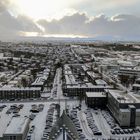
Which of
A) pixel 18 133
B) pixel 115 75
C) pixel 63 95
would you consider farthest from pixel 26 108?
pixel 115 75

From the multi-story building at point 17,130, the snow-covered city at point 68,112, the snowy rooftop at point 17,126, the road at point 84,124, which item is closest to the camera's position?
the multi-story building at point 17,130

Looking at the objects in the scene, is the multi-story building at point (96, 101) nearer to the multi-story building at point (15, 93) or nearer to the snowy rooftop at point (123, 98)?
the snowy rooftop at point (123, 98)

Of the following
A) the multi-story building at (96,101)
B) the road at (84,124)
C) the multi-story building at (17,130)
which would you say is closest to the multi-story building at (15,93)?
the multi-story building at (96,101)

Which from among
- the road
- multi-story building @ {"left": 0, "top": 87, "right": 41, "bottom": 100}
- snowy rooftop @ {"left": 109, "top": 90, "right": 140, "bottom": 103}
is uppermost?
snowy rooftop @ {"left": 109, "top": 90, "right": 140, "bottom": 103}

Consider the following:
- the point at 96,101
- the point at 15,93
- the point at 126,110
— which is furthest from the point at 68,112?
the point at 15,93

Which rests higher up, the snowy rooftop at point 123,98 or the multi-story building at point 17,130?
the snowy rooftop at point 123,98

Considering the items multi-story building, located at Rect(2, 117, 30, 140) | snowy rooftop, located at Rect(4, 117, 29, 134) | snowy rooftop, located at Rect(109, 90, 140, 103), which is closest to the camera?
multi-story building, located at Rect(2, 117, 30, 140)

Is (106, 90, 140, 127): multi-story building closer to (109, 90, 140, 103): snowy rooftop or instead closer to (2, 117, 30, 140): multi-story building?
(109, 90, 140, 103): snowy rooftop

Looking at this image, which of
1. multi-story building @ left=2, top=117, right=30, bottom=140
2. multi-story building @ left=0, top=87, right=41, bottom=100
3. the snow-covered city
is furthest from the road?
multi-story building @ left=0, top=87, right=41, bottom=100

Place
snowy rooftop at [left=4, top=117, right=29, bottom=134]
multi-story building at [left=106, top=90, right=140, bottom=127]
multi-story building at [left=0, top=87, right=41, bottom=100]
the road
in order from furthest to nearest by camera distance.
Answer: multi-story building at [left=0, top=87, right=41, bottom=100], multi-story building at [left=106, top=90, right=140, bottom=127], the road, snowy rooftop at [left=4, top=117, right=29, bottom=134]
